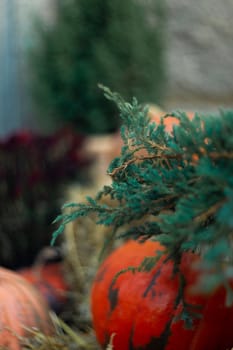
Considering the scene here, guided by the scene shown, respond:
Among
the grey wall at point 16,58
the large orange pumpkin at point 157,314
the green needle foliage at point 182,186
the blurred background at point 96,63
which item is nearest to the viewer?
the green needle foliage at point 182,186

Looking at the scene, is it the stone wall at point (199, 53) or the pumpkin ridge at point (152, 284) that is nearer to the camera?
the pumpkin ridge at point (152, 284)

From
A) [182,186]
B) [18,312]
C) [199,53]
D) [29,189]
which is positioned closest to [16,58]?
[199,53]

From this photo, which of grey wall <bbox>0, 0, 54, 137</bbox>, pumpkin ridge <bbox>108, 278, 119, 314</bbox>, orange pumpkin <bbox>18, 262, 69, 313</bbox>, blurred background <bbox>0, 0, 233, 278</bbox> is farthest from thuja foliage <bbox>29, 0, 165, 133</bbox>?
pumpkin ridge <bbox>108, 278, 119, 314</bbox>

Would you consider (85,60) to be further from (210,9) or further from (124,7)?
(210,9)

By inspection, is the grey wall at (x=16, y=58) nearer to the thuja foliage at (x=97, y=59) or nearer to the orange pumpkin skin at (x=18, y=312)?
the thuja foliage at (x=97, y=59)

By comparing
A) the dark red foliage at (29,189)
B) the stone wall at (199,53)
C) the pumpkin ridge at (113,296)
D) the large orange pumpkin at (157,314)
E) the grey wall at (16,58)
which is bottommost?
the large orange pumpkin at (157,314)

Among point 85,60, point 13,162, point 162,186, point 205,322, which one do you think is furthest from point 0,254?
point 85,60

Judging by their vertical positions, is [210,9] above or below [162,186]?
above

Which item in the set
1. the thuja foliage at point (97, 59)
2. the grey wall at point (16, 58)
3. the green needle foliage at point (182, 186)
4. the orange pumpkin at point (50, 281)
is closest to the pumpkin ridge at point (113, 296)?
the green needle foliage at point (182, 186)
